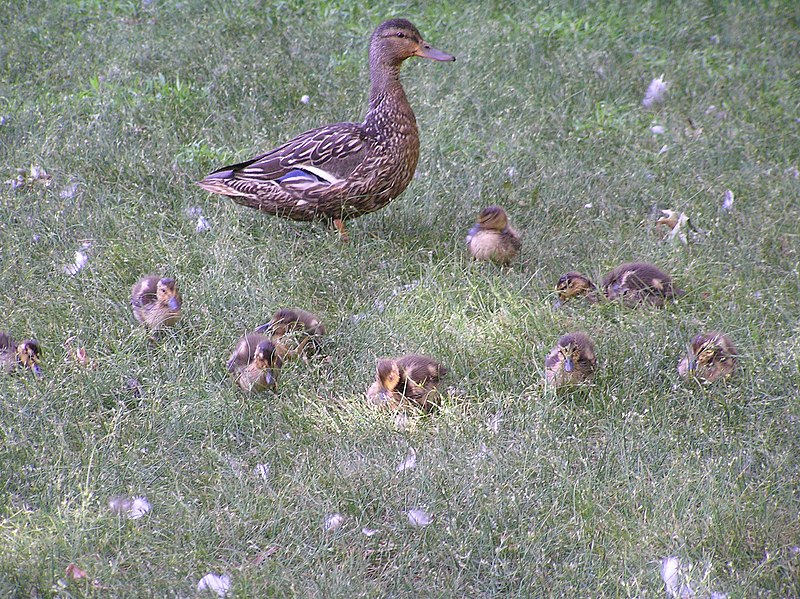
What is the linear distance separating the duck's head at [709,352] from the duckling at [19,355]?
286 cm

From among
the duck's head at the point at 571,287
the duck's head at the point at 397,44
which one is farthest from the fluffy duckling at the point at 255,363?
the duck's head at the point at 397,44

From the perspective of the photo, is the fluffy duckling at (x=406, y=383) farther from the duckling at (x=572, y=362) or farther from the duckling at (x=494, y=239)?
the duckling at (x=494, y=239)

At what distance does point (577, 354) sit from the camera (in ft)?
14.0

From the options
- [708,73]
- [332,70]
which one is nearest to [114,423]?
[332,70]

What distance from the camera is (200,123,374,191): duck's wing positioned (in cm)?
558

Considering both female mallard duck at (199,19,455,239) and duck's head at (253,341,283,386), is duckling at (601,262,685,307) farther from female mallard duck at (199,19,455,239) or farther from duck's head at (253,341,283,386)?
duck's head at (253,341,283,386)

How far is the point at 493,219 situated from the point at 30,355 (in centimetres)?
246

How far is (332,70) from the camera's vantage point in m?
7.64

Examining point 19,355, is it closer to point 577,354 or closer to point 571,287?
point 577,354

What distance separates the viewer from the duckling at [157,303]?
4.71 metres

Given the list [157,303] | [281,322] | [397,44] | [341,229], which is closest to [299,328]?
[281,322]

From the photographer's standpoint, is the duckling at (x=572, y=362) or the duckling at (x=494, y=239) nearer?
the duckling at (x=572, y=362)

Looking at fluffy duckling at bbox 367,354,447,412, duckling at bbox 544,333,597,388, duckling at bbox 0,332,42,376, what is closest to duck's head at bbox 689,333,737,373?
duckling at bbox 544,333,597,388

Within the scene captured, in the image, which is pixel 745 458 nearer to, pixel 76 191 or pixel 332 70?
pixel 76 191
